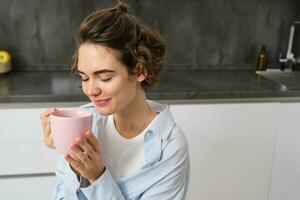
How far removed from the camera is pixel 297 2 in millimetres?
2258

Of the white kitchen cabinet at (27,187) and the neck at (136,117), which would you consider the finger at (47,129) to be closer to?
the neck at (136,117)

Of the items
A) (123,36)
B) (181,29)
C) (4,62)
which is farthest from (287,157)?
(4,62)

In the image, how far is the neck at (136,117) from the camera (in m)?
1.07

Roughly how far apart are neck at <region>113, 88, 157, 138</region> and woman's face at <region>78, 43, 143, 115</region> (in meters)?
0.14

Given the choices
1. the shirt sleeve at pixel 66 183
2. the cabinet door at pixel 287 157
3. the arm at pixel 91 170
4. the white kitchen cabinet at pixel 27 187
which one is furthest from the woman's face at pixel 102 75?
the cabinet door at pixel 287 157

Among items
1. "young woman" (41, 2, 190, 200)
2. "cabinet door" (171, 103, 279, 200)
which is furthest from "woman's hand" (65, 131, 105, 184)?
"cabinet door" (171, 103, 279, 200)

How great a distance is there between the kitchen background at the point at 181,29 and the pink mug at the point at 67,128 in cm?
132

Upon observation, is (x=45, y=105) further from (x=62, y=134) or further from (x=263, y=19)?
(x=263, y=19)

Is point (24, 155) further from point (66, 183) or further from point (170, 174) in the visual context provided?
point (170, 174)

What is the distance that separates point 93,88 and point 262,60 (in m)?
1.61

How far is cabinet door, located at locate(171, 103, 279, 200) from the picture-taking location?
173cm

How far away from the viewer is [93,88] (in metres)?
0.90

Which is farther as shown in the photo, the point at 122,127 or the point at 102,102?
the point at 122,127

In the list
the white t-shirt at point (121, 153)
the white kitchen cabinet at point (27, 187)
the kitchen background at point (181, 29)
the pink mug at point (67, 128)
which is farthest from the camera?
the kitchen background at point (181, 29)
